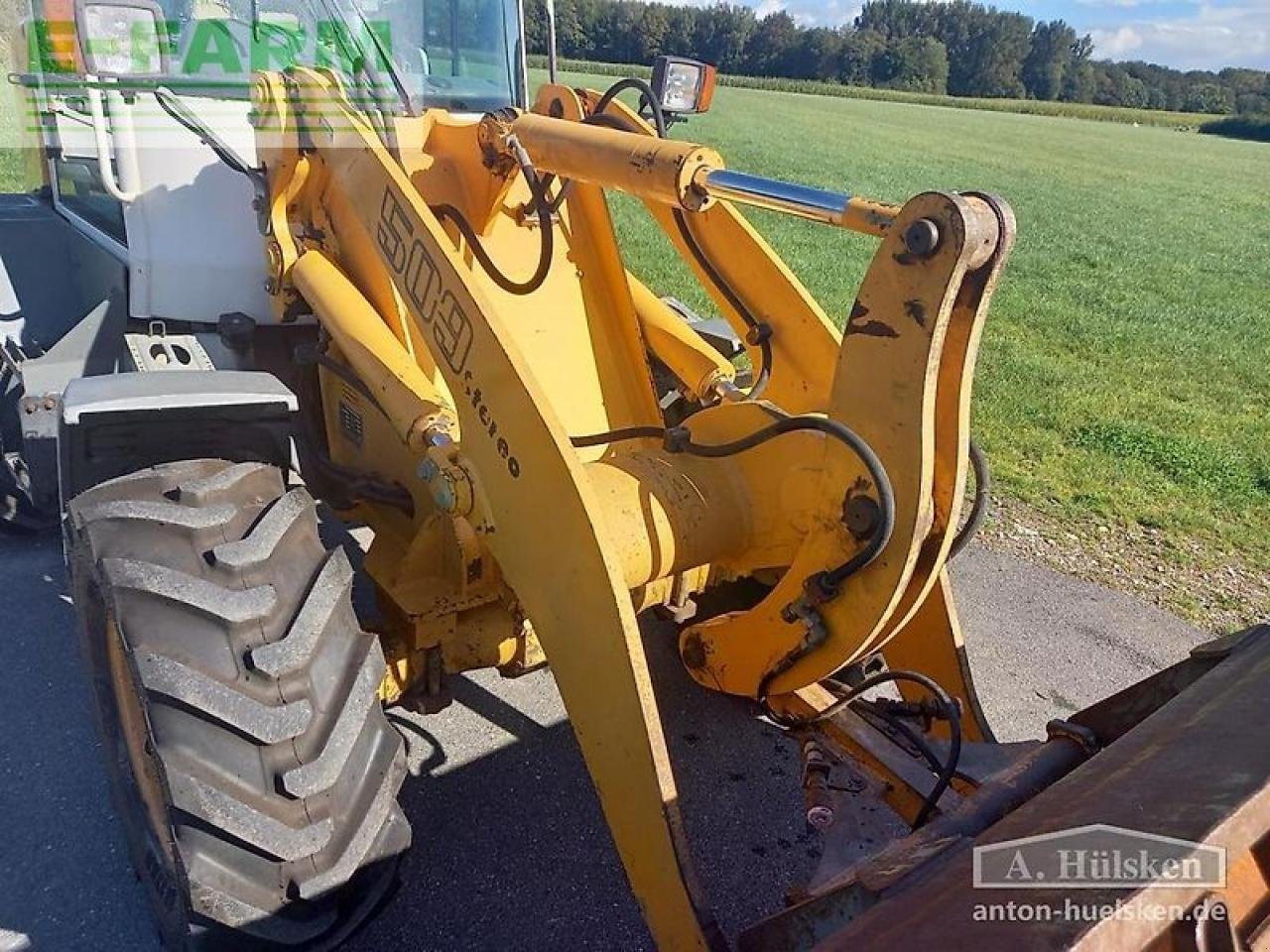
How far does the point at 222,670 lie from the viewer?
7.17 feet

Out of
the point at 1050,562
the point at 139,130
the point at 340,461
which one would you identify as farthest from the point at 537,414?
the point at 1050,562

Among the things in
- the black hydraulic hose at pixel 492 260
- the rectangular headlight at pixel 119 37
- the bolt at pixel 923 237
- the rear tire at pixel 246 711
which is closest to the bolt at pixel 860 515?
the bolt at pixel 923 237

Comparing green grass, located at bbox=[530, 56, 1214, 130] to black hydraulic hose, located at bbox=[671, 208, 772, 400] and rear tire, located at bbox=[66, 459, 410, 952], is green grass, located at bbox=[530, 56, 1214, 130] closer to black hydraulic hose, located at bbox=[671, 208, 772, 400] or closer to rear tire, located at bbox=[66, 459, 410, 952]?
black hydraulic hose, located at bbox=[671, 208, 772, 400]

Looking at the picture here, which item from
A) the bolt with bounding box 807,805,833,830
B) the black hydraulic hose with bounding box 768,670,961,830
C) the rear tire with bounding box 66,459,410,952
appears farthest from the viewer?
the bolt with bounding box 807,805,833,830

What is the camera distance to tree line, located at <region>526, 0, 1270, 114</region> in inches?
2389

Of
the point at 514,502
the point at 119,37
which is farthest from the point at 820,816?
the point at 119,37

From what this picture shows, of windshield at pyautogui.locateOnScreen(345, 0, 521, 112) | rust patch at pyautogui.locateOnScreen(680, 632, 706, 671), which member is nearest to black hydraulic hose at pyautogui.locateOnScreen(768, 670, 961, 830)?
rust patch at pyautogui.locateOnScreen(680, 632, 706, 671)

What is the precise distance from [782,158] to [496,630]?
23.2 metres

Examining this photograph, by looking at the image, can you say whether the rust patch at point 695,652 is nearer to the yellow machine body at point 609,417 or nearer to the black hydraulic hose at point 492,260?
the yellow machine body at point 609,417

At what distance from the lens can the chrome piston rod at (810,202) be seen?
2.19 meters

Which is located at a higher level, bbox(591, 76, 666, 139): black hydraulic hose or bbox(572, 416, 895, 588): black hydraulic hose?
bbox(591, 76, 666, 139): black hydraulic hose

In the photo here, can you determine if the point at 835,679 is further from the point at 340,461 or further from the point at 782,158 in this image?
the point at 782,158

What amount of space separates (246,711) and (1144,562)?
4.94 metres

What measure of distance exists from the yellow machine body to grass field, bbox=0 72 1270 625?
2559 mm
